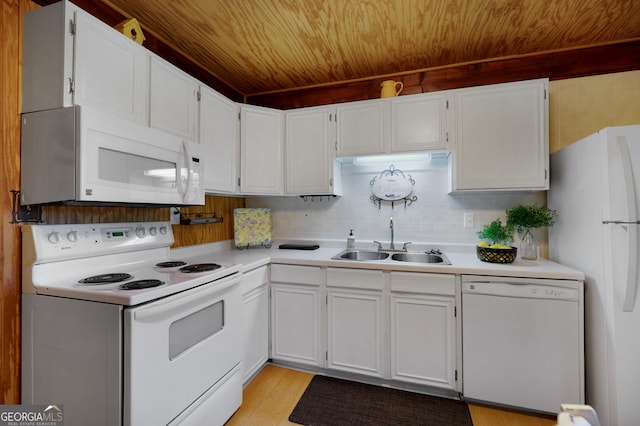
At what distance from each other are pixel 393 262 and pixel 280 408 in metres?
1.18

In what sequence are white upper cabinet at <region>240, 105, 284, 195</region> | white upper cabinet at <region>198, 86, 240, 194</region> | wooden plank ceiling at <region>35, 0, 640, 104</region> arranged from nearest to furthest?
wooden plank ceiling at <region>35, 0, 640, 104</region>, white upper cabinet at <region>198, 86, 240, 194</region>, white upper cabinet at <region>240, 105, 284, 195</region>

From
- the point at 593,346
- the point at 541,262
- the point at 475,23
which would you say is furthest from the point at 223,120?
the point at 593,346

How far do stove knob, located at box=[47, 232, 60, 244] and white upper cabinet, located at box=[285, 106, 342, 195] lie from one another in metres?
1.55

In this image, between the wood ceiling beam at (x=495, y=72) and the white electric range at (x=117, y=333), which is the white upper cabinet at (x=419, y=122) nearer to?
the wood ceiling beam at (x=495, y=72)

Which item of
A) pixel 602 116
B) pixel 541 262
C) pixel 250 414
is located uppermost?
pixel 602 116

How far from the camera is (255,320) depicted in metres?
2.01

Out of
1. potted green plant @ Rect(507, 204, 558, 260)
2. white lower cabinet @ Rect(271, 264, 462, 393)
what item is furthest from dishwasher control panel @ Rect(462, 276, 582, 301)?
Result: potted green plant @ Rect(507, 204, 558, 260)

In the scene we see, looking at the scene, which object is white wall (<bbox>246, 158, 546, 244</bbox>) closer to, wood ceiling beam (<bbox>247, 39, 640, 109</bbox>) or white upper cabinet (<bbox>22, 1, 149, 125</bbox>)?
wood ceiling beam (<bbox>247, 39, 640, 109</bbox>)

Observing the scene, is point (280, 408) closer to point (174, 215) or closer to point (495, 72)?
point (174, 215)

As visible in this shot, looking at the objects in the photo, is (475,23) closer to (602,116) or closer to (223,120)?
(602,116)

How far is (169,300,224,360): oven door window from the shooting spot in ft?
4.28

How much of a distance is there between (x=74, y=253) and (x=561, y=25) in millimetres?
3211

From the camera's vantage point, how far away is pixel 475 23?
1.84 metres

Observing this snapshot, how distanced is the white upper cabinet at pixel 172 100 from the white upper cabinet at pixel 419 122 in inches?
58.4
